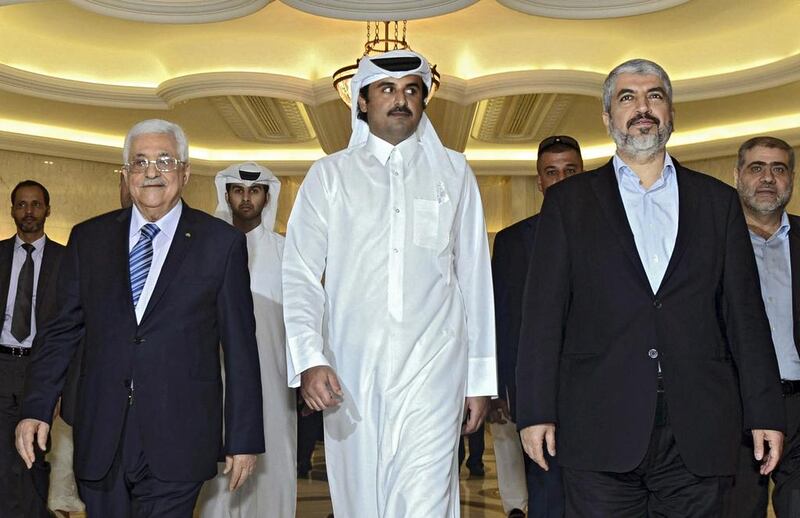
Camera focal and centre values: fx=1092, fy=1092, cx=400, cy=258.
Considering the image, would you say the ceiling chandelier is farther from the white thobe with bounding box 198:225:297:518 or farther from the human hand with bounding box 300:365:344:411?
the human hand with bounding box 300:365:344:411

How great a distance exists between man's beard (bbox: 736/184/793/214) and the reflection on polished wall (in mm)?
10414

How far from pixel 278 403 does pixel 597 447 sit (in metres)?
2.79

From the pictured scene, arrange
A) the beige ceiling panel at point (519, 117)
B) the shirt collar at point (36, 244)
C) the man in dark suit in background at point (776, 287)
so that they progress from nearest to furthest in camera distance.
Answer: the man in dark suit in background at point (776, 287)
the shirt collar at point (36, 244)
the beige ceiling panel at point (519, 117)

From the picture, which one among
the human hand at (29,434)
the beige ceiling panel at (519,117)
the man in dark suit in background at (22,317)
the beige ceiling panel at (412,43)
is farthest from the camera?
the beige ceiling panel at (519,117)

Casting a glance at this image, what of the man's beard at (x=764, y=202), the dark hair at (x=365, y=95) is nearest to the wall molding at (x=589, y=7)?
the man's beard at (x=764, y=202)

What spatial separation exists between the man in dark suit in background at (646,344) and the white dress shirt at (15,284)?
4.15 m

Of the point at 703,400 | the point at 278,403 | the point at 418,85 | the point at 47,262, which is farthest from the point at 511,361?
the point at 47,262

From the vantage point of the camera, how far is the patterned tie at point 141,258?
3.47m

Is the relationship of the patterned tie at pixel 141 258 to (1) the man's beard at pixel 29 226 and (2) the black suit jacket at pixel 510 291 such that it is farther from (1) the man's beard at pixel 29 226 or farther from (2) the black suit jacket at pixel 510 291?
(1) the man's beard at pixel 29 226

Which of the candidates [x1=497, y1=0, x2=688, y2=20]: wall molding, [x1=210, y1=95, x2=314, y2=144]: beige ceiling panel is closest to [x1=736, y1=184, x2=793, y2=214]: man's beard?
[x1=497, y1=0, x2=688, y2=20]: wall molding

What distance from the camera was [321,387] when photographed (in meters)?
3.46

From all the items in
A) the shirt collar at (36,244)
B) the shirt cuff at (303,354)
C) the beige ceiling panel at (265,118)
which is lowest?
the shirt cuff at (303,354)

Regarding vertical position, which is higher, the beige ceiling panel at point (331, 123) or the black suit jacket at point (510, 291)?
the beige ceiling panel at point (331, 123)

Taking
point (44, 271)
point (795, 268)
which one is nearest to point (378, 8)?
point (44, 271)
